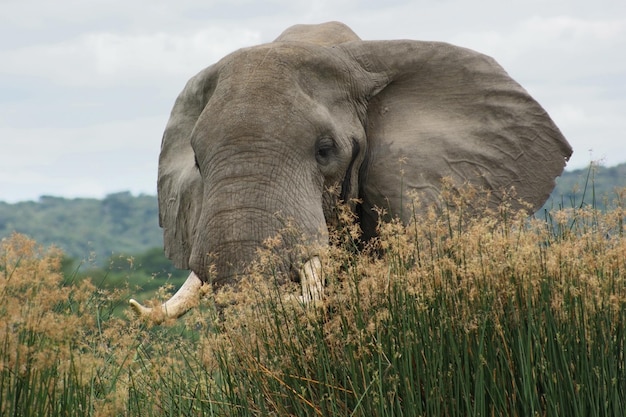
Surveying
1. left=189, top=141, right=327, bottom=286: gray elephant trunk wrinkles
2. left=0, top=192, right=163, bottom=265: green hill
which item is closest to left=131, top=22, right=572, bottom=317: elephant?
left=189, top=141, right=327, bottom=286: gray elephant trunk wrinkles

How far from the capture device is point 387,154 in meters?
7.04

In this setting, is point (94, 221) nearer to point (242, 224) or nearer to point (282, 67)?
point (282, 67)

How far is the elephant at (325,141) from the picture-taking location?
20.5 ft

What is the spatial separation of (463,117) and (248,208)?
2.05 metres

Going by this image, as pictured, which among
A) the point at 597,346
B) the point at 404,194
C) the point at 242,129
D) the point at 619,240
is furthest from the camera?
the point at 404,194

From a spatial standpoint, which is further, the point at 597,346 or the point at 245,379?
the point at 245,379

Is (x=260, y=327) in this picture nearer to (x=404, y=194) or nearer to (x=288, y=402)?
(x=288, y=402)

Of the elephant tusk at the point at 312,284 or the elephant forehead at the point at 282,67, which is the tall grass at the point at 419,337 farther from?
the elephant forehead at the point at 282,67

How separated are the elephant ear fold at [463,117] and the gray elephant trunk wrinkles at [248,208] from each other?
1.00m

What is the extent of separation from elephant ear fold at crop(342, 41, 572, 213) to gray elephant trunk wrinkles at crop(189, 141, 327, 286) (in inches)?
39.5

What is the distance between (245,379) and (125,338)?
52cm

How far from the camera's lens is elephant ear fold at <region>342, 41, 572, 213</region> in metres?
7.30

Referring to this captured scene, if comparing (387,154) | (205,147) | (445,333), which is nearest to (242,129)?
(205,147)

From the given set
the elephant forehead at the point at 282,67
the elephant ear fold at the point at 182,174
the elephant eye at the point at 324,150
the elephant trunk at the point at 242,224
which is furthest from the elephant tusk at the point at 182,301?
the elephant forehead at the point at 282,67
